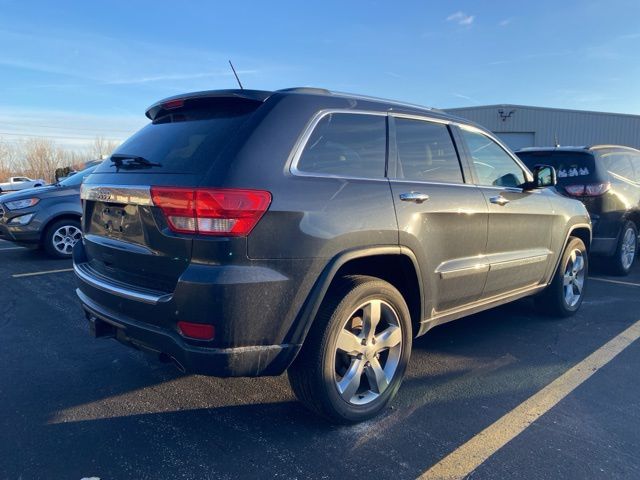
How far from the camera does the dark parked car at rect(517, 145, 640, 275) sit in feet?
20.9

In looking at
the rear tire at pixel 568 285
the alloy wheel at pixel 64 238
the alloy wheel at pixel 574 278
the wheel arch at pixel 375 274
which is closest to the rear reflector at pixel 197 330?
the wheel arch at pixel 375 274

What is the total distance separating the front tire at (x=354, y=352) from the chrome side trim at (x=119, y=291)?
2.66ft

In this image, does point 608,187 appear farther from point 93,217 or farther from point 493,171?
point 93,217

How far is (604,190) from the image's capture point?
20.7 feet

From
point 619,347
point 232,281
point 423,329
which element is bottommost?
point 619,347

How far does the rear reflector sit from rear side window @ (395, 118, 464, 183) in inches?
59.4

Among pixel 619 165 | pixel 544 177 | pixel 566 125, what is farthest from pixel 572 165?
pixel 566 125

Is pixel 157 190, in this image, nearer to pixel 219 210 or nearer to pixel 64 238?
pixel 219 210

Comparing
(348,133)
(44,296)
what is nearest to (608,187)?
(348,133)

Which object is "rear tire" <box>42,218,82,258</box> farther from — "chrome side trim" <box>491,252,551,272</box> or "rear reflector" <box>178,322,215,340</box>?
"chrome side trim" <box>491,252,551,272</box>

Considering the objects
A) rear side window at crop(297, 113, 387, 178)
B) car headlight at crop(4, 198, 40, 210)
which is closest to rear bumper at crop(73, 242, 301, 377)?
rear side window at crop(297, 113, 387, 178)

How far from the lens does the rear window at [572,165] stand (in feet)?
20.9

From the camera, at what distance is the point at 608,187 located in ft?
20.8

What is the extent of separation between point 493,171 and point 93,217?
305cm
